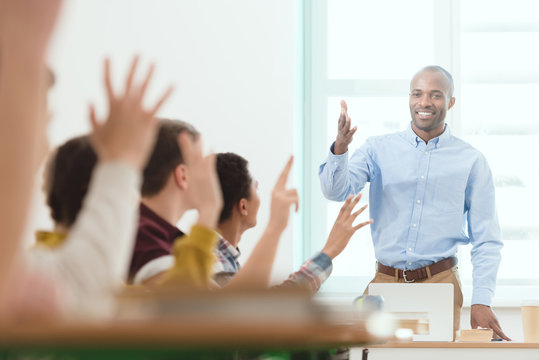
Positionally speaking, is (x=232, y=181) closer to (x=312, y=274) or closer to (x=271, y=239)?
(x=312, y=274)

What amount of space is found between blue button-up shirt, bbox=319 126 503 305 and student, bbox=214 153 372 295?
3.69 feet

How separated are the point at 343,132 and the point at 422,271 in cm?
70

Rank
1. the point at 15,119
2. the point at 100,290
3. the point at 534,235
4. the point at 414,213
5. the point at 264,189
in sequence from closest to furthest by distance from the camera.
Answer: the point at 15,119 → the point at 100,290 → the point at 414,213 → the point at 264,189 → the point at 534,235

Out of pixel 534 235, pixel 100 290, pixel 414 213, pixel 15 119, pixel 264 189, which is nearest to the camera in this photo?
pixel 15 119

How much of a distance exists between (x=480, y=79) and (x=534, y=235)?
106cm

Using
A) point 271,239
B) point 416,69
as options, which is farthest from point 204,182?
point 416,69

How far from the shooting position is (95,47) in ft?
14.9

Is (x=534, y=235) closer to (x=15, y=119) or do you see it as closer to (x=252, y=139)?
(x=252, y=139)

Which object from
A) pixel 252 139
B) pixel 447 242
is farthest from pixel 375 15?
pixel 447 242

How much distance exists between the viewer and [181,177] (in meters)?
1.55

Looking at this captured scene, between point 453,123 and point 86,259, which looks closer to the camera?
point 86,259

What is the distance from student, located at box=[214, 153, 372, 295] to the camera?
1323 millimetres

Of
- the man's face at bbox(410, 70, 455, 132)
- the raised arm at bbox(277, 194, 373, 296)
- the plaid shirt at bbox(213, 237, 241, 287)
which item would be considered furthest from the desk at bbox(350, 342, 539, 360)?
the man's face at bbox(410, 70, 455, 132)

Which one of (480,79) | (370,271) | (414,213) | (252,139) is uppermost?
(480,79)
